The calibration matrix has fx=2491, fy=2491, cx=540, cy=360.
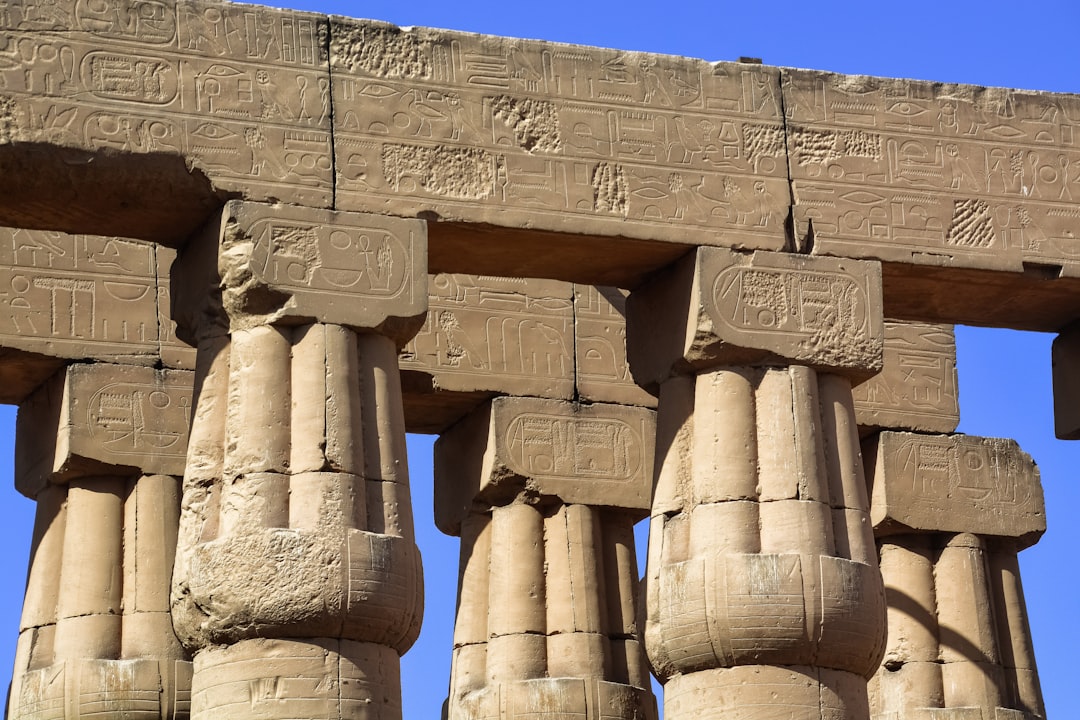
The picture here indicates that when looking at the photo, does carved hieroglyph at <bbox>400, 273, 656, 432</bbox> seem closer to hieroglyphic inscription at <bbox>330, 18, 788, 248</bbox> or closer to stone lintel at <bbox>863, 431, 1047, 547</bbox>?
stone lintel at <bbox>863, 431, 1047, 547</bbox>

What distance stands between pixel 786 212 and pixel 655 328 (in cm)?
108

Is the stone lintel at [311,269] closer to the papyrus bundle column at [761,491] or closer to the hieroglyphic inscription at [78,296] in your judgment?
the papyrus bundle column at [761,491]

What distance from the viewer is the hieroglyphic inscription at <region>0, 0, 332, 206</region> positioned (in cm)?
1388

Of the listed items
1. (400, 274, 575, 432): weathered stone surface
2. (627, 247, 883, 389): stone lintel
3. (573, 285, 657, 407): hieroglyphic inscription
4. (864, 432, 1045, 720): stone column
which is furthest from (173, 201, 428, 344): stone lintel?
(864, 432, 1045, 720): stone column

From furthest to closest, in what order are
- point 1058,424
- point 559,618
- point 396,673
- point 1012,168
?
1. point 559,618
2. point 1058,424
3. point 1012,168
4. point 396,673

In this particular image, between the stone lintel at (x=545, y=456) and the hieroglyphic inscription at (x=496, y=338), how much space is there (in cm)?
20

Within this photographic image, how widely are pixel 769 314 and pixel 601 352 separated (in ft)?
12.9

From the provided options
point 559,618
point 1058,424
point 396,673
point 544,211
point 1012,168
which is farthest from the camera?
point 559,618

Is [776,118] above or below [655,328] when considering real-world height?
above

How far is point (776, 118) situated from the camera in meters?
15.4

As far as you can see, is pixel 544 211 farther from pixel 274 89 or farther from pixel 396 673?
pixel 396 673

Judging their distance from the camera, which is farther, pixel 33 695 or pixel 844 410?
pixel 33 695

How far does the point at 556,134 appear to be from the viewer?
14906 millimetres

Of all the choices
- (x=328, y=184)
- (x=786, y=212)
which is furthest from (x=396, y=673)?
(x=786, y=212)
